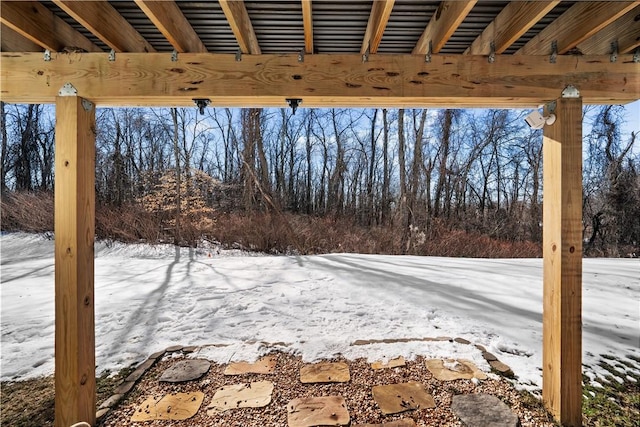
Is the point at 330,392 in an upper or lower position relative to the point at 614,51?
lower

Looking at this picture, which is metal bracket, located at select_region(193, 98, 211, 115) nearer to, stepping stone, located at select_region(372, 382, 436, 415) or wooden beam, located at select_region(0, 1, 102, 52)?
wooden beam, located at select_region(0, 1, 102, 52)

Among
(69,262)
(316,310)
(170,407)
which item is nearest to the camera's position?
(69,262)

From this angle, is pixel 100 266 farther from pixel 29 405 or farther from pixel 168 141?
pixel 168 141

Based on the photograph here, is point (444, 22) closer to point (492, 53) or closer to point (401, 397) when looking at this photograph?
point (492, 53)

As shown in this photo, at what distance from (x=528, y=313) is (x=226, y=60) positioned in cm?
346

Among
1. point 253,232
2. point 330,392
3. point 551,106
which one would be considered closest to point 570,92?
point 551,106

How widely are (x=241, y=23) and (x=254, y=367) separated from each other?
214 centimetres

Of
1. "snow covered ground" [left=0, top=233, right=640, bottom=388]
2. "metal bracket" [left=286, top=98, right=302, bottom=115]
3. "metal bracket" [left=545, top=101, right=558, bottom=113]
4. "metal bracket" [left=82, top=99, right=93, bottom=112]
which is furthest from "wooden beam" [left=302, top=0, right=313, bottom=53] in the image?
"snow covered ground" [left=0, top=233, right=640, bottom=388]

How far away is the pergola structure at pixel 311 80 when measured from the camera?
1349mm

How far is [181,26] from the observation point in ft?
4.37

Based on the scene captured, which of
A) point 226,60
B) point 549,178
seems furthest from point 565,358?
point 226,60

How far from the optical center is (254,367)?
6.42 feet

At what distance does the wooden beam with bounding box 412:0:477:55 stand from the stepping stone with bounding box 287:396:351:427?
2.02 m

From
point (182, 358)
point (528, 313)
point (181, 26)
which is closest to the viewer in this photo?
point (181, 26)
